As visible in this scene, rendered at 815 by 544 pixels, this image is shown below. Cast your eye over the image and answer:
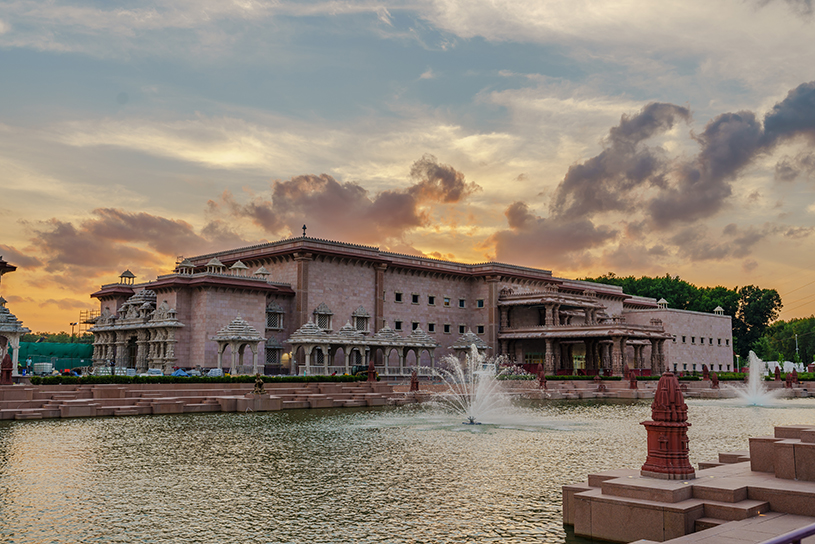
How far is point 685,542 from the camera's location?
749 centimetres

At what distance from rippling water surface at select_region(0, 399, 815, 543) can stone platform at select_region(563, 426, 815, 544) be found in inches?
29.1

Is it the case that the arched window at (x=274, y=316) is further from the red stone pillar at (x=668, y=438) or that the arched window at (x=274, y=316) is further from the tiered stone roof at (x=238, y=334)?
the red stone pillar at (x=668, y=438)

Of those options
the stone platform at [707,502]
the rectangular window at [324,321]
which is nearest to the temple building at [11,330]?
the rectangular window at [324,321]

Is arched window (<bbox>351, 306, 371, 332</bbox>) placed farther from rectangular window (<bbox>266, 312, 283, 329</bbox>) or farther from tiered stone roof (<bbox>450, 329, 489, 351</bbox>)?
tiered stone roof (<bbox>450, 329, 489, 351</bbox>)

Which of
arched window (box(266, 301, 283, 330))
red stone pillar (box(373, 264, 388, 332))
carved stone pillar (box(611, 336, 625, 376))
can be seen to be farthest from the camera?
red stone pillar (box(373, 264, 388, 332))

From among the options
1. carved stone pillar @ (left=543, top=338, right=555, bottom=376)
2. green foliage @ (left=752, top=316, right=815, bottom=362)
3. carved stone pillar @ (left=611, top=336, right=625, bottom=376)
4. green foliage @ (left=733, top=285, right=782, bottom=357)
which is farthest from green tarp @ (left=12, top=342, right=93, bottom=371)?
green foliage @ (left=752, top=316, right=815, bottom=362)

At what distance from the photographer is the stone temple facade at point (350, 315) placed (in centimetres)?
5144

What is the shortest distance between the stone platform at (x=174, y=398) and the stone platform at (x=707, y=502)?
76.8 feet

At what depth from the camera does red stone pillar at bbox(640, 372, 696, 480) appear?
385 inches

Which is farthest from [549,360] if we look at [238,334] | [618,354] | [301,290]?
[238,334]

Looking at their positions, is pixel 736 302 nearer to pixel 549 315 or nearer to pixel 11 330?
pixel 549 315

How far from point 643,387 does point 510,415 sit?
950 inches

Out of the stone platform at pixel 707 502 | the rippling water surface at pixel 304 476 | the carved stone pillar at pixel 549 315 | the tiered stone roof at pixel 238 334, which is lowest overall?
the rippling water surface at pixel 304 476

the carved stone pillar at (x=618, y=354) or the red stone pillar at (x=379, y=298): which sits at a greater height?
the red stone pillar at (x=379, y=298)
